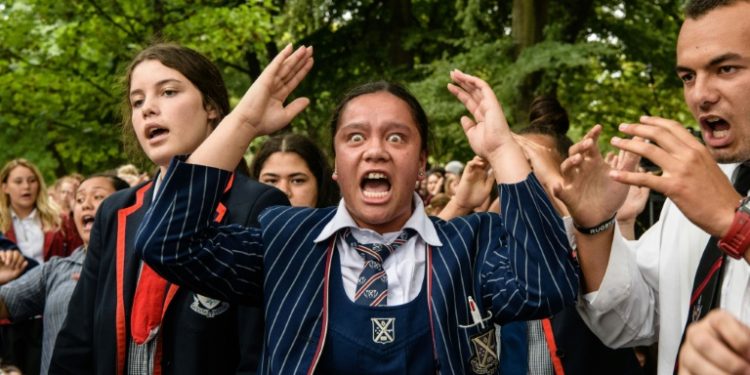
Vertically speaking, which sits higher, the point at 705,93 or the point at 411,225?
the point at 705,93

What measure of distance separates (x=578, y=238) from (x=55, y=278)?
339 cm

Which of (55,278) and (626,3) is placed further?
(626,3)

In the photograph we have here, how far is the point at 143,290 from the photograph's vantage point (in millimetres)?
3023

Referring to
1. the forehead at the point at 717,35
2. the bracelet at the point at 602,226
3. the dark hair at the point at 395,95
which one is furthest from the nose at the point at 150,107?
the forehead at the point at 717,35

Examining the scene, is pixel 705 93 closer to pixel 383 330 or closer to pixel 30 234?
pixel 383 330

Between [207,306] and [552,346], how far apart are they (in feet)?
4.76

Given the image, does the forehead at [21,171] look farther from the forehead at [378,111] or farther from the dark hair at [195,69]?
the forehead at [378,111]

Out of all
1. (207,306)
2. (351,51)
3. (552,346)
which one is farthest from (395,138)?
(351,51)

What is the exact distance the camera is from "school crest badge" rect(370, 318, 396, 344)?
237 centimetres

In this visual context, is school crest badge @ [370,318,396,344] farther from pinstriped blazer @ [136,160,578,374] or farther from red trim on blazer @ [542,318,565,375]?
red trim on blazer @ [542,318,565,375]

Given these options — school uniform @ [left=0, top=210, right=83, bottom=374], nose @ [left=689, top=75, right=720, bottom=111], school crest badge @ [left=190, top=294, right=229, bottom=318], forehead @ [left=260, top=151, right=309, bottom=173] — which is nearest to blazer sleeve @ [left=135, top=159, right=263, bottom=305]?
school crest badge @ [left=190, top=294, right=229, bottom=318]

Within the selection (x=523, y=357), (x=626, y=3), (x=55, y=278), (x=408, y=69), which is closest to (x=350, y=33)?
(x=408, y=69)

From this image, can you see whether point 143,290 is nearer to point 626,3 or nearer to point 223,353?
point 223,353

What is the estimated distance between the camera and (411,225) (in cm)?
259
